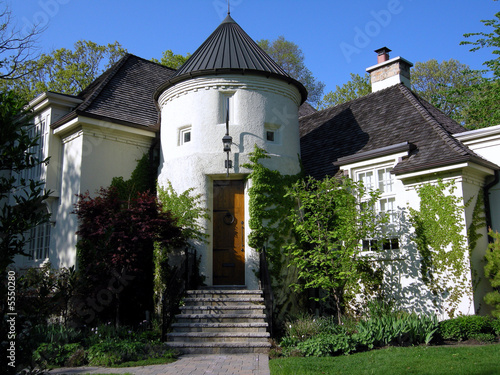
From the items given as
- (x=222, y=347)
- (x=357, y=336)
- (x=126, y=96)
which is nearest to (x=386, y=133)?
(x=357, y=336)

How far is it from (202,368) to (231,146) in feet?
19.8

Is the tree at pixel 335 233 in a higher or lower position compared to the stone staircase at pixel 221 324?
higher

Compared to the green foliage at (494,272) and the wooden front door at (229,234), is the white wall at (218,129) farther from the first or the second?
the green foliage at (494,272)

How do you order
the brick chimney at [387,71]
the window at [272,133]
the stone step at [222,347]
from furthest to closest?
1. the brick chimney at [387,71]
2. the window at [272,133]
3. the stone step at [222,347]

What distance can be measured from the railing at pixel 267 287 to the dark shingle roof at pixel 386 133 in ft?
11.8

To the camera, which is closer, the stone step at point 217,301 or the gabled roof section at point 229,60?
the stone step at point 217,301

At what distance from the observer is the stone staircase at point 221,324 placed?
8688mm

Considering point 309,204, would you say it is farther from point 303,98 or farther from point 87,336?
point 87,336

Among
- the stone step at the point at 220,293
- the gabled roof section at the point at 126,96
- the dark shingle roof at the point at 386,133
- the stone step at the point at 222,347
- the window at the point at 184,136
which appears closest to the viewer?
the stone step at the point at 222,347

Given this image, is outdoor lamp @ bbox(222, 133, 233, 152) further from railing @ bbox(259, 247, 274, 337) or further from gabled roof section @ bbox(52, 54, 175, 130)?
gabled roof section @ bbox(52, 54, 175, 130)

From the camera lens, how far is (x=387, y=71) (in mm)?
16156

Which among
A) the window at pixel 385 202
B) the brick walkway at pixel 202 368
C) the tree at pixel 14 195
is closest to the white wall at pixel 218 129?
the window at pixel 385 202

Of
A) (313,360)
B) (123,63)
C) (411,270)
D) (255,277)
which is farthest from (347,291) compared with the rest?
(123,63)

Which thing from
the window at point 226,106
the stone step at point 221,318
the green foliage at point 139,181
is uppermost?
the window at point 226,106
